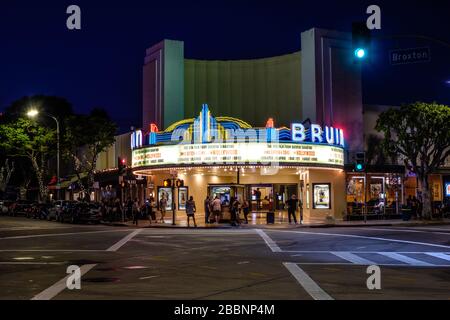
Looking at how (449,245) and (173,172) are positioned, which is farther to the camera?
(173,172)

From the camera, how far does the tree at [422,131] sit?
36.1 m

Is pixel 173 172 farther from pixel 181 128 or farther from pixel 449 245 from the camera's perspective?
pixel 449 245

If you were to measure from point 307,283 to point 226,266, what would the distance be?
3.40 metres

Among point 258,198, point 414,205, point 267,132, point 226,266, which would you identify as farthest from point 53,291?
point 258,198

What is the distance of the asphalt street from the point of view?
11154 millimetres

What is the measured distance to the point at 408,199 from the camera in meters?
39.3

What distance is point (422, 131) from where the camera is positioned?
119 feet

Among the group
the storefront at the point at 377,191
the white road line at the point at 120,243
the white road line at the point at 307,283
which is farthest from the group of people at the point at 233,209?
the white road line at the point at 307,283

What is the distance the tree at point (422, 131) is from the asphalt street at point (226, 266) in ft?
41.2

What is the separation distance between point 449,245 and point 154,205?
75.3 ft

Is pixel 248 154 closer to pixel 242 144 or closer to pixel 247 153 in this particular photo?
pixel 247 153
